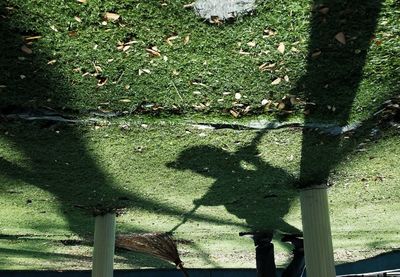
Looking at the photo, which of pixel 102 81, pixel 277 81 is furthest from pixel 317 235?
pixel 102 81

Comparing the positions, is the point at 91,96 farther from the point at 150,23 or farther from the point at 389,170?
the point at 389,170

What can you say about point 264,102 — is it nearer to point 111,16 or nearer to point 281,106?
point 281,106

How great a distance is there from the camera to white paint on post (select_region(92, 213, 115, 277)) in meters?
3.84

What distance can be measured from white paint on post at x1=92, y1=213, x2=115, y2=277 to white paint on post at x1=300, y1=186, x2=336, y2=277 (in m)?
1.61

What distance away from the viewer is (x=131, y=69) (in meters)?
2.33

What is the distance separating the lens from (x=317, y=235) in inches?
128

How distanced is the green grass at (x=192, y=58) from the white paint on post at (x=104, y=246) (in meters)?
1.67

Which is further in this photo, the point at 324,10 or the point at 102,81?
the point at 102,81

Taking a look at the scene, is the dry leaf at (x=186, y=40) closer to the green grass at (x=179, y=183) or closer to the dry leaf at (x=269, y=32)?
the dry leaf at (x=269, y=32)

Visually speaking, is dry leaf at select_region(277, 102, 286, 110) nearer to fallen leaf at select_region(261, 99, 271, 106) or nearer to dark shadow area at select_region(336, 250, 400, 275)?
fallen leaf at select_region(261, 99, 271, 106)

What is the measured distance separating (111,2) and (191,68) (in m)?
0.51

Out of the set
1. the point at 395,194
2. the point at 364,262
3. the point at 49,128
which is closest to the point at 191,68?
the point at 49,128

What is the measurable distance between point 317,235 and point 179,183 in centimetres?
104

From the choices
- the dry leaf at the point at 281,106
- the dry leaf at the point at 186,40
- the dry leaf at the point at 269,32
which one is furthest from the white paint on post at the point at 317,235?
the dry leaf at the point at 186,40
